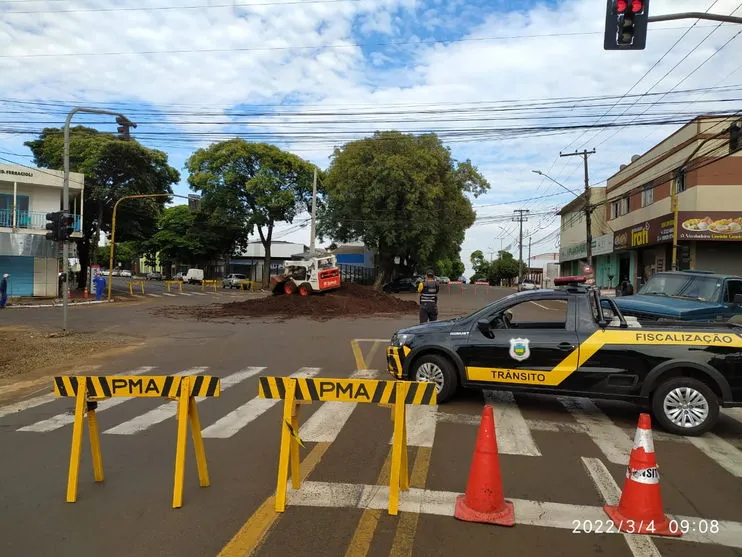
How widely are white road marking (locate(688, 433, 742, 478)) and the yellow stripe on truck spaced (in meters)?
1.09

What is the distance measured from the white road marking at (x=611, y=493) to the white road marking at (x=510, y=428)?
1.81ft

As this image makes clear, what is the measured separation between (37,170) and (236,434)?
3136cm

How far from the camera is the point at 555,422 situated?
22.6 ft

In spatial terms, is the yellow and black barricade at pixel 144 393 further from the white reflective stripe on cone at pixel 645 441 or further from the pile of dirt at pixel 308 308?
the pile of dirt at pixel 308 308

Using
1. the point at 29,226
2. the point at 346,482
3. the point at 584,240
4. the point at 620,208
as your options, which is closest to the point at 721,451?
the point at 346,482

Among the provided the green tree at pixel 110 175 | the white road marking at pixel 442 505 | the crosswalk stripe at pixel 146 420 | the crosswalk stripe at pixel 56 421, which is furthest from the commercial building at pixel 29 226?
the white road marking at pixel 442 505

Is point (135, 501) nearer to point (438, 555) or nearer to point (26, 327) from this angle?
point (438, 555)

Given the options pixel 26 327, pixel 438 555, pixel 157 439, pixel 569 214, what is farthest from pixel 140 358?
pixel 569 214

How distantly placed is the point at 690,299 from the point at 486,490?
10.6 m

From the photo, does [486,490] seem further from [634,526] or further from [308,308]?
[308,308]

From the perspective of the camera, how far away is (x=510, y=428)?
654 centimetres

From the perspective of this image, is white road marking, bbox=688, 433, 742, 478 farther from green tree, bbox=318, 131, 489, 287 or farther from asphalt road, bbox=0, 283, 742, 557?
green tree, bbox=318, 131, 489, 287

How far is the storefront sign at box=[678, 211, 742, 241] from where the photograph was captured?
2730cm

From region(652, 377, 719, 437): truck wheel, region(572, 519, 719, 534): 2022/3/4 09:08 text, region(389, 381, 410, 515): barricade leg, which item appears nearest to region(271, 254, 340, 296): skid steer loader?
region(652, 377, 719, 437): truck wheel
